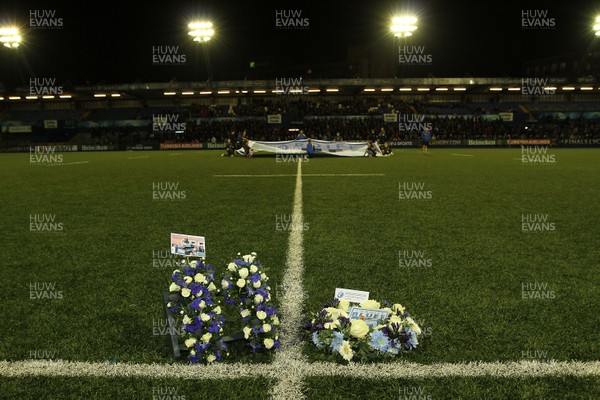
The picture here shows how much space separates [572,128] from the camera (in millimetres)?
45875

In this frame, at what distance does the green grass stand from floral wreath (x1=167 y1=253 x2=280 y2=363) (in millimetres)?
215

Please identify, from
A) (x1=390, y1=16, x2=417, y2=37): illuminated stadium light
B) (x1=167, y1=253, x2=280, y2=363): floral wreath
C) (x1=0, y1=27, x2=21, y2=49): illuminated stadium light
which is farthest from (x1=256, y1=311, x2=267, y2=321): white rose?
(x1=0, y1=27, x2=21, y2=49): illuminated stadium light

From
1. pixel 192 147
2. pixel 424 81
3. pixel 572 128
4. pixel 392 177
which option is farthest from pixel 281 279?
pixel 572 128

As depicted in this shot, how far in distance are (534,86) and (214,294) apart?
52.7 metres

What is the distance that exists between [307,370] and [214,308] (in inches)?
30.0

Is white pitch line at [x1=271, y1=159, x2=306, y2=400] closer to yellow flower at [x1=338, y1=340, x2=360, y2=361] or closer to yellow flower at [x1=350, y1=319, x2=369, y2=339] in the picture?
yellow flower at [x1=338, y1=340, x2=360, y2=361]

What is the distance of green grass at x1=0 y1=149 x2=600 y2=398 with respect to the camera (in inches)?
132

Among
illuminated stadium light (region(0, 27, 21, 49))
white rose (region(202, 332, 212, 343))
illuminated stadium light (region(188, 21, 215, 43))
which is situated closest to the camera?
white rose (region(202, 332, 212, 343))

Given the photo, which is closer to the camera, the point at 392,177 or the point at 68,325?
the point at 68,325

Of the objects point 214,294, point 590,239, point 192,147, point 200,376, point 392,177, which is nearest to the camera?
point 200,376

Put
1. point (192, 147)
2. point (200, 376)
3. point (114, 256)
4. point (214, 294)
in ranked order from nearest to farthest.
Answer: point (200, 376) < point (214, 294) < point (114, 256) < point (192, 147)

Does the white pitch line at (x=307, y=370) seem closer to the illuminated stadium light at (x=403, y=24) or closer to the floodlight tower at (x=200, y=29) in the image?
the floodlight tower at (x=200, y=29)

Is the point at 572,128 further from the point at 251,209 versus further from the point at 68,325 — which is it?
the point at 68,325

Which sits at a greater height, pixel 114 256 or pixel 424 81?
pixel 424 81
